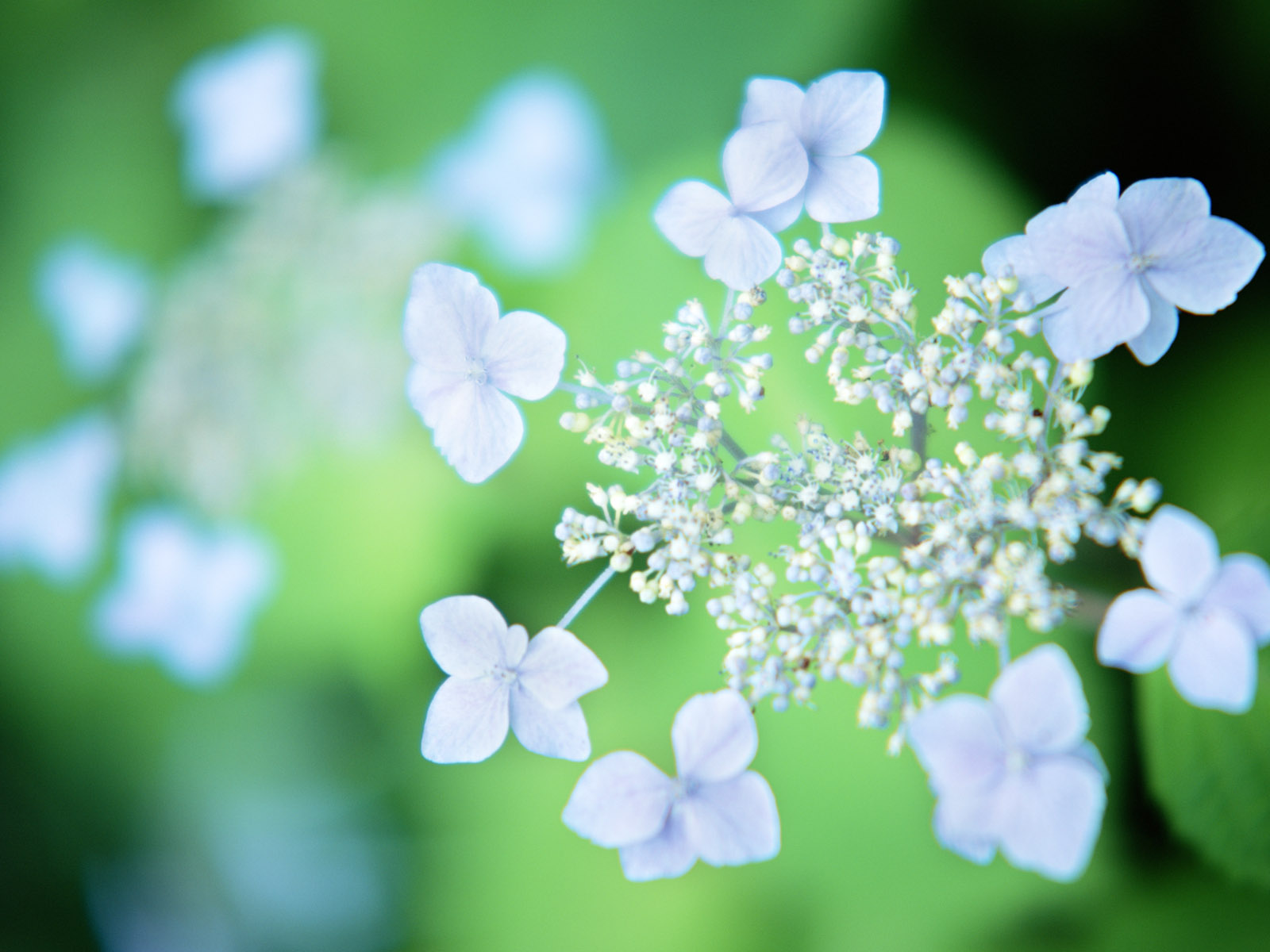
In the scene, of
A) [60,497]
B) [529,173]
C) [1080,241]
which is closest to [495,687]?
[1080,241]

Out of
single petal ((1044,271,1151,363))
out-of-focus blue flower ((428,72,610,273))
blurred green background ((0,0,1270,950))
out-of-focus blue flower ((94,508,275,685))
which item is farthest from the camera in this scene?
out-of-focus blue flower ((94,508,275,685))

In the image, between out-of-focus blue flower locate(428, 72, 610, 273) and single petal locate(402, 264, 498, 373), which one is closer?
single petal locate(402, 264, 498, 373)

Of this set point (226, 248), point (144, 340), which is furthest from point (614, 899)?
point (144, 340)

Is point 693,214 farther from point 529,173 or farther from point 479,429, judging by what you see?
point 529,173

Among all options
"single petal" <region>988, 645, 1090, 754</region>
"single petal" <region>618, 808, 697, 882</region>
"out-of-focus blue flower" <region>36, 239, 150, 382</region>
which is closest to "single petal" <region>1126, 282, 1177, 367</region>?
"single petal" <region>988, 645, 1090, 754</region>

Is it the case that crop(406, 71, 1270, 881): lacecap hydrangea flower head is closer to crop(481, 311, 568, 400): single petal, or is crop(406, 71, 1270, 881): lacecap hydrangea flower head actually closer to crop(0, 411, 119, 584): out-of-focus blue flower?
crop(481, 311, 568, 400): single petal

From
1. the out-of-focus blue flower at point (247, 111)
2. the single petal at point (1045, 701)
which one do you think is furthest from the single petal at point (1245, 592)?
the out-of-focus blue flower at point (247, 111)
